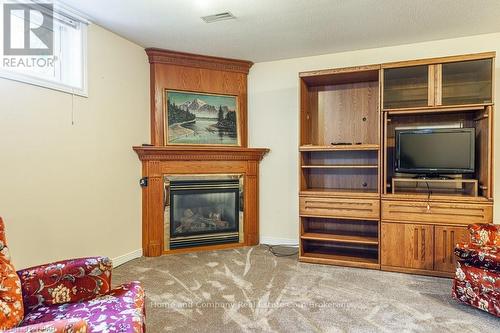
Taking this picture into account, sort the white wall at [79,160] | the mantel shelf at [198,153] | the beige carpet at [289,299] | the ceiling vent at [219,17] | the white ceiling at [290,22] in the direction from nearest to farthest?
the beige carpet at [289,299], the white wall at [79,160], the white ceiling at [290,22], the ceiling vent at [219,17], the mantel shelf at [198,153]

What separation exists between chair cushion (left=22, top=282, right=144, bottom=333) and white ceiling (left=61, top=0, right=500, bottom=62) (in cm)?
230

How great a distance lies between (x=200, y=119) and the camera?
405cm

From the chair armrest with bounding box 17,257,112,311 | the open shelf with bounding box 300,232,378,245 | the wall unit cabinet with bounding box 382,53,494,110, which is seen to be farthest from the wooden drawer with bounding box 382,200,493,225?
the chair armrest with bounding box 17,257,112,311

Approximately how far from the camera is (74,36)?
3.01 meters

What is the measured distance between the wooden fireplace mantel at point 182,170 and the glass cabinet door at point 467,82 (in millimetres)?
2121

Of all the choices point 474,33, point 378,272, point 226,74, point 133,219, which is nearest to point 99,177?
point 133,219

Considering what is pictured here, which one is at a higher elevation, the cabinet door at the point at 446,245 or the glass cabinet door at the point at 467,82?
the glass cabinet door at the point at 467,82

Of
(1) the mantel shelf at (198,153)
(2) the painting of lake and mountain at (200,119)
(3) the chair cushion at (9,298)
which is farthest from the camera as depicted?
(2) the painting of lake and mountain at (200,119)

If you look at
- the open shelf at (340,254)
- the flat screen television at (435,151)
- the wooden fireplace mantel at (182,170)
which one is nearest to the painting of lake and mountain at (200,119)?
the wooden fireplace mantel at (182,170)

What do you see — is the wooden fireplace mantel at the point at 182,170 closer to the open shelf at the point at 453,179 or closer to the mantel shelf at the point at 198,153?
the mantel shelf at the point at 198,153

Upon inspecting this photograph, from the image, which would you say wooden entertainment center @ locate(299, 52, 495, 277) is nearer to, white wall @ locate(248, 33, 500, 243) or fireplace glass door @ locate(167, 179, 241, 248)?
white wall @ locate(248, 33, 500, 243)

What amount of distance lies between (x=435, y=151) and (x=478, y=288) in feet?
4.45

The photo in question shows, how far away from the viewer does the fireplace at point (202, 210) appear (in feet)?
12.7

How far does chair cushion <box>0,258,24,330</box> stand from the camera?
142 centimetres
